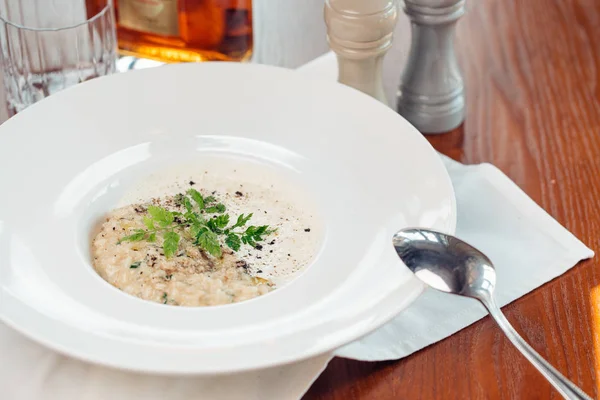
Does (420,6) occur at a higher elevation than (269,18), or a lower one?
higher

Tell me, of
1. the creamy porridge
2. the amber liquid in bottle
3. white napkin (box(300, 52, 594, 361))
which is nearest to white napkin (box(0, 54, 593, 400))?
white napkin (box(300, 52, 594, 361))

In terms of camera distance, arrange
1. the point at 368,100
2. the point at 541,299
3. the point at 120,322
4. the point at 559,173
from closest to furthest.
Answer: the point at 120,322
the point at 541,299
the point at 368,100
the point at 559,173

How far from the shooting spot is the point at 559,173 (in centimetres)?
146

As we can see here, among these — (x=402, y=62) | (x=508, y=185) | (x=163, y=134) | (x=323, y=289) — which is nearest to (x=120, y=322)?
(x=323, y=289)

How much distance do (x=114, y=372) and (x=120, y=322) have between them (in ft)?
0.26

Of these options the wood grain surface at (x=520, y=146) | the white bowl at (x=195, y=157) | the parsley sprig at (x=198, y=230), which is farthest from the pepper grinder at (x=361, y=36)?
the parsley sprig at (x=198, y=230)

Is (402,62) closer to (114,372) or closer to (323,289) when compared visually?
(323,289)

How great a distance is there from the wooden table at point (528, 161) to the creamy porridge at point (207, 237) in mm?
169

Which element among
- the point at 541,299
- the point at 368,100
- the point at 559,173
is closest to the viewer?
the point at 541,299

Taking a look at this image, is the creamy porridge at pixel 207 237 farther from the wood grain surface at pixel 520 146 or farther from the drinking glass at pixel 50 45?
the drinking glass at pixel 50 45

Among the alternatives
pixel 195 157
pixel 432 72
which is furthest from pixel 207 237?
pixel 432 72

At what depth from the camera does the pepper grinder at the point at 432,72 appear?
1448 mm

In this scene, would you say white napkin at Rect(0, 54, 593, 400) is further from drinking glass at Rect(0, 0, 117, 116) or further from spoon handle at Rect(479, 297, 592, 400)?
drinking glass at Rect(0, 0, 117, 116)

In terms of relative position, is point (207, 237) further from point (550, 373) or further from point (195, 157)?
point (550, 373)
